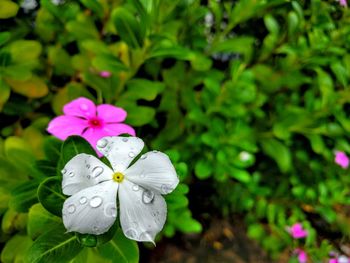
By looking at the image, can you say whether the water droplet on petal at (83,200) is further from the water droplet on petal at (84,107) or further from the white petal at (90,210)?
the water droplet on petal at (84,107)

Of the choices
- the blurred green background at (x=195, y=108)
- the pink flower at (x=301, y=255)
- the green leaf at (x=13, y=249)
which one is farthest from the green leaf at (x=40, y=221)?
the pink flower at (x=301, y=255)

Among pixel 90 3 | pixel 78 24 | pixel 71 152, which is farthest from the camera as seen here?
pixel 78 24

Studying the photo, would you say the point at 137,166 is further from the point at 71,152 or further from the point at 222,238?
the point at 222,238

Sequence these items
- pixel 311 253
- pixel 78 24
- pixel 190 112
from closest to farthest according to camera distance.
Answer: pixel 78 24 → pixel 190 112 → pixel 311 253

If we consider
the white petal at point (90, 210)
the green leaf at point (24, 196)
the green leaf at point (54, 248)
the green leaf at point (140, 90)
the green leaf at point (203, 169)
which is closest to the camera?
the white petal at point (90, 210)

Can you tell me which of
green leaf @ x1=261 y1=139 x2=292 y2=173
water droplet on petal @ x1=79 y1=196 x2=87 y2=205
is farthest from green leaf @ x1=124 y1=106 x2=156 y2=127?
green leaf @ x1=261 y1=139 x2=292 y2=173

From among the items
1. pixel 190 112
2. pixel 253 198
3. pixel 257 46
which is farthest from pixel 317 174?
pixel 190 112

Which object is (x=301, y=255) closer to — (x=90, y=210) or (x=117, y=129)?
(x=117, y=129)
